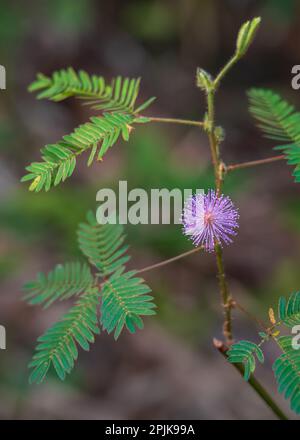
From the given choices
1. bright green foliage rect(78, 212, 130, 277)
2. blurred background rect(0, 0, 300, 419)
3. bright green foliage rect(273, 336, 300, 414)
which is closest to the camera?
bright green foliage rect(273, 336, 300, 414)

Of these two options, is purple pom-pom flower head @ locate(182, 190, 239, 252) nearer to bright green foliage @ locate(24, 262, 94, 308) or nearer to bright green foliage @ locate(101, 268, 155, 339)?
Answer: bright green foliage @ locate(101, 268, 155, 339)

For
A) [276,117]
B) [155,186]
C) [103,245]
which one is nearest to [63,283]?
[103,245]

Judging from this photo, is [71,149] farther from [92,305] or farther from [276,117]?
[276,117]

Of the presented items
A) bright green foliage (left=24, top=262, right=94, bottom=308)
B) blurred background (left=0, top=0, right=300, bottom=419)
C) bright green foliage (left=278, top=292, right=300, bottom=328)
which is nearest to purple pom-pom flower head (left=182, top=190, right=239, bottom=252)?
bright green foliage (left=278, top=292, right=300, bottom=328)

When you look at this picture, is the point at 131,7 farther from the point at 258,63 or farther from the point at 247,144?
the point at 247,144

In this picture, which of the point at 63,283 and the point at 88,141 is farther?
the point at 63,283
